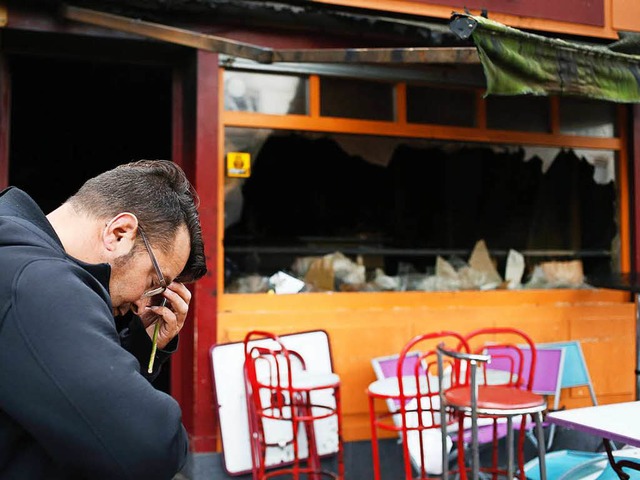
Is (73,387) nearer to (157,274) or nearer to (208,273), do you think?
(157,274)

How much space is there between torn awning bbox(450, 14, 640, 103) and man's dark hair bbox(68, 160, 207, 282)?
2.61 m

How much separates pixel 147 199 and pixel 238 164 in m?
3.60

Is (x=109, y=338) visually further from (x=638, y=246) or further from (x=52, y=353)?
(x=638, y=246)

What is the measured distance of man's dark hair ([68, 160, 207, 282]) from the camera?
1.42 metres

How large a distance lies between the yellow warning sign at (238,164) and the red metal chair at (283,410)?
48.3 inches

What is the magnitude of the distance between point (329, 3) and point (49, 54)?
2.14m

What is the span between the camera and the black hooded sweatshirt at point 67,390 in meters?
1.05

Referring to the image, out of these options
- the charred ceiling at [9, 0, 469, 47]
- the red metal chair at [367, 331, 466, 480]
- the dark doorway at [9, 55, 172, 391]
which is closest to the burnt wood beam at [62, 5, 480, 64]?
the charred ceiling at [9, 0, 469, 47]

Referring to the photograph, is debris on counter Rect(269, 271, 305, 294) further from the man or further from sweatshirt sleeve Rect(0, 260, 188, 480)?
sweatshirt sleeve Rect(0, 260, 188, 480)

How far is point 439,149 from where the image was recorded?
5668 millimetres

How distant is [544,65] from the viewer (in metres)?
4.09

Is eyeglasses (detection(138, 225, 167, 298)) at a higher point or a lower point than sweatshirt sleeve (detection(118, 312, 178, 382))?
higher

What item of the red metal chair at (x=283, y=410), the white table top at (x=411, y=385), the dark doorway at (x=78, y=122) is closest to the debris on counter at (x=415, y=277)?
the red metal chair at (x=283, y=410)

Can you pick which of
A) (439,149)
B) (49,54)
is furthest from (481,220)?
(49,54)
